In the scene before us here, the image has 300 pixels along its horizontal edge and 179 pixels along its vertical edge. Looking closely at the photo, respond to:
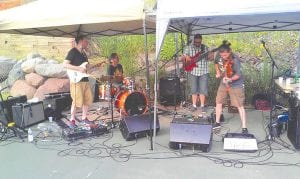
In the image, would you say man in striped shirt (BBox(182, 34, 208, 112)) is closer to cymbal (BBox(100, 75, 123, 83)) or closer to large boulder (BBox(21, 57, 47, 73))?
cymbal (BBox(100, 75, 123, 83))

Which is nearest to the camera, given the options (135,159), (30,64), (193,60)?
(135,159)

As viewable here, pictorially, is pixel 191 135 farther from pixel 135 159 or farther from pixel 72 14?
pixel 72 14

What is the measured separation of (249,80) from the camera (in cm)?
918

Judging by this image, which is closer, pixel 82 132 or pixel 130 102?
pixel 82 132

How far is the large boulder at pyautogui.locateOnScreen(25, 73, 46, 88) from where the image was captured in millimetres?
10039

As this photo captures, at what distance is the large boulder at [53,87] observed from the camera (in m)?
9.34

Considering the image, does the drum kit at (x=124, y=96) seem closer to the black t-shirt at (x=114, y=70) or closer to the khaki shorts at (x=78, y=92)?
the black t-shirt at (x=114, y=70)

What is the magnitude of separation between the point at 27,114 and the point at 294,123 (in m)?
4.78

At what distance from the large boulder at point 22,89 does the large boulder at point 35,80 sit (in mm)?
99

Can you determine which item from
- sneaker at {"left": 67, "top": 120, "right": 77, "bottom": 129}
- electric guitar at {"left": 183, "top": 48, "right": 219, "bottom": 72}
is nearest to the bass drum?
sneaker at {"left": 67, "top": 120, "right": 77, "bottom": 129}

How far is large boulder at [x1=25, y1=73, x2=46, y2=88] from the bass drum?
3.59 metres

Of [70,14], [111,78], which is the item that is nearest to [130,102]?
[111,78]

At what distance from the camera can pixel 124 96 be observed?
718 cm

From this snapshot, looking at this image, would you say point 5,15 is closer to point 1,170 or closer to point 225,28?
point 1,170
